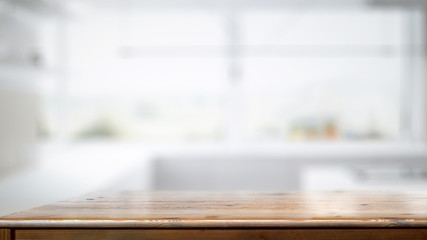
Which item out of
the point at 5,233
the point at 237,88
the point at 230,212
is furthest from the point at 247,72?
the point at 5,233

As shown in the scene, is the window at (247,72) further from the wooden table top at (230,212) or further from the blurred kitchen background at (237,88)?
the wooden table top at (230,212)

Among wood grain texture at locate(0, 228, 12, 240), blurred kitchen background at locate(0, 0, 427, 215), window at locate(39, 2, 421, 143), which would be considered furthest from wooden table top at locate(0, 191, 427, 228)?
window at locate(39, 2, 421, 143)

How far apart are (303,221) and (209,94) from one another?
3.54m

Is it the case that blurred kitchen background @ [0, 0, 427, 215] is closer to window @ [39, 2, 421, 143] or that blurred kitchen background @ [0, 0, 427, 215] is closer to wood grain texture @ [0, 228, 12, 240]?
window @ [39, 2, 421, 143]

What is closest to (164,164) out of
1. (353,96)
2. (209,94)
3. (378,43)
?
(209,94)

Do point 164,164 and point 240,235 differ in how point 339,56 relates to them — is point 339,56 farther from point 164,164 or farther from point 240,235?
point 240,235

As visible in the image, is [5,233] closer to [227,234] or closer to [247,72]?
[227,234]

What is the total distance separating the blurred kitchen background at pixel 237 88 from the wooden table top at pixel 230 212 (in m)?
3.04

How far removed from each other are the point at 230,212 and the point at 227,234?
0.06 meters

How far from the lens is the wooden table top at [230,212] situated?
2.89 feet

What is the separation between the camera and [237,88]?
4.40 m

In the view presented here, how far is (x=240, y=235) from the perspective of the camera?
0.89 meters

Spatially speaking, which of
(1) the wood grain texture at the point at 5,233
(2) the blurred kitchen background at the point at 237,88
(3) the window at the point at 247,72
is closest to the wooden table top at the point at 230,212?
(1) the wood grain texture at the point at 5,233

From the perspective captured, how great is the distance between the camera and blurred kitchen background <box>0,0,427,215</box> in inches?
165
